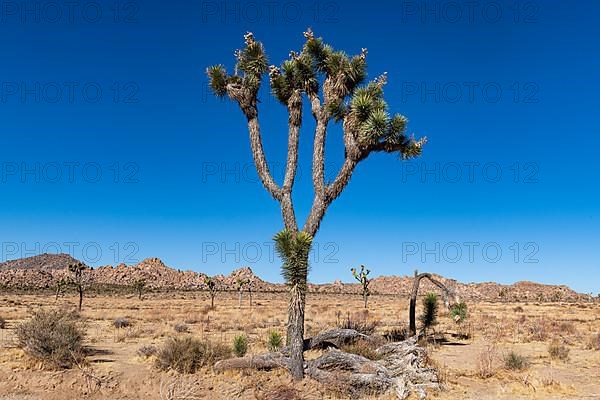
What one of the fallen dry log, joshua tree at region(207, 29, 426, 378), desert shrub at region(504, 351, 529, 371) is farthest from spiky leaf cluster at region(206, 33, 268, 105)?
desert shrub at region(504, 351, 529, 371)

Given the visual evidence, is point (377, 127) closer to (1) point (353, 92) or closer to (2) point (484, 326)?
(1) point (353, 92)

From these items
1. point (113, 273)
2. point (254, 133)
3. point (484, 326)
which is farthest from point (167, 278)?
point (254, 133)

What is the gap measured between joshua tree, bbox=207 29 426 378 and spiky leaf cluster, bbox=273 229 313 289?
1.75 metres

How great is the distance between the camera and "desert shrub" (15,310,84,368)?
11.9m

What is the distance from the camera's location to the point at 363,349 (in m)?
13.2

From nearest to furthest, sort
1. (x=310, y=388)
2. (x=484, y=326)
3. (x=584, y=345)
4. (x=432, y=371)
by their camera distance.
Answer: (x=310, y=388) → (x=432, y=371) → (x=584, y=345) → (x=484, y=326)

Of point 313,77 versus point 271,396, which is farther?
point 313,77

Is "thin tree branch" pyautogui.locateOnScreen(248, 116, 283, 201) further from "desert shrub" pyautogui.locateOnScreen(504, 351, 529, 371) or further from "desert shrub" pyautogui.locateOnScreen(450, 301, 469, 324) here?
"desert shrub" pyautogui.locateOnScreen(450, 301, 469, 324)

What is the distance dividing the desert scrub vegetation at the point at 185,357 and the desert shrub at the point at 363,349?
11.0ft

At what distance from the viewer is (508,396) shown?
10.9 meters

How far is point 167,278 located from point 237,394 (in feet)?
446

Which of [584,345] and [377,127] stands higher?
[377,127]

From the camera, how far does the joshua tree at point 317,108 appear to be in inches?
502

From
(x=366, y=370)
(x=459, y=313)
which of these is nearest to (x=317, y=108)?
(x=366, y=370)
